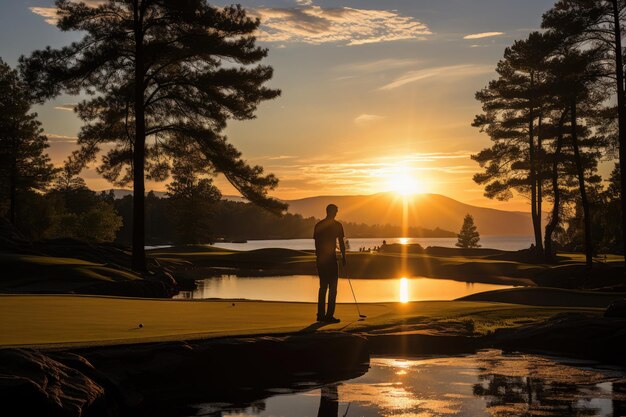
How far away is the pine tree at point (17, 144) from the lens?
213 feet

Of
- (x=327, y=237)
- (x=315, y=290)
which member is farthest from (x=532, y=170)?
(x=327, y=237)

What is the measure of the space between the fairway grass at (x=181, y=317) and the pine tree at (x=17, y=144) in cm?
4897

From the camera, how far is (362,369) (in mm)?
12609

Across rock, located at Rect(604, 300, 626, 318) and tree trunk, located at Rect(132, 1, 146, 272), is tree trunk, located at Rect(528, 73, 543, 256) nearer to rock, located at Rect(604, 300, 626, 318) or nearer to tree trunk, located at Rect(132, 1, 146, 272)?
tree trunk, located at Rect(132, 1, 146, 272)

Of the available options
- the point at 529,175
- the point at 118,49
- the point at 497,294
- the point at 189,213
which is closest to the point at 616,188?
the point at 529,175

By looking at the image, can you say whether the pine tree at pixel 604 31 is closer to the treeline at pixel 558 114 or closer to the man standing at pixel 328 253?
the treeline at pixel 558 114

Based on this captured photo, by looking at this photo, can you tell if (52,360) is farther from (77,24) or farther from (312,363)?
(77,24)

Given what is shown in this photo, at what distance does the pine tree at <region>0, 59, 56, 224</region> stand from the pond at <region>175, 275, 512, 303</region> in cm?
2863

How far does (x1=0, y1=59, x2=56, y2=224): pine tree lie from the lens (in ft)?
213

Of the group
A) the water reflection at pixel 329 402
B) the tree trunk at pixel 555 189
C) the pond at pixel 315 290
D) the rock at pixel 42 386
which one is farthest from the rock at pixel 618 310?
the tree trunk at pixel 555 189

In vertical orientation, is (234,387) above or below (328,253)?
below

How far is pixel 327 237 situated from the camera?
15039mm

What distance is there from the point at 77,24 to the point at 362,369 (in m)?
27.9

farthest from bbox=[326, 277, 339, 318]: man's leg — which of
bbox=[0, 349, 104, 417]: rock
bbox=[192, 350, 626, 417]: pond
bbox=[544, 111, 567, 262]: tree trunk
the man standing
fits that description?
bbox=[544, 111, 567, 262]: tree trunk
